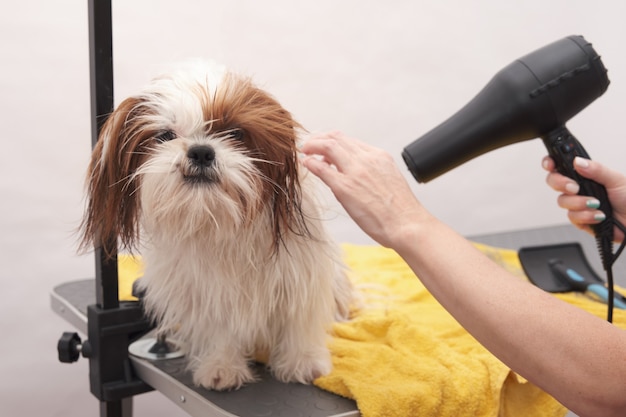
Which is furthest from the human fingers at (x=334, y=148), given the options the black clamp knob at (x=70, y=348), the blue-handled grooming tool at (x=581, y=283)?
the blue-handled grooming tool at (x=581, y=283)

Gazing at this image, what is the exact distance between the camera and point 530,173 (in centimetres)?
328

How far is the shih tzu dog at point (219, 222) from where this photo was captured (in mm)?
1019

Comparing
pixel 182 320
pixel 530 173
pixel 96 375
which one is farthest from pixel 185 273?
pixel 530 173

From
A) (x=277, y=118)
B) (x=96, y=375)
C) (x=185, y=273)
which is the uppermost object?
(x=277, y=118)

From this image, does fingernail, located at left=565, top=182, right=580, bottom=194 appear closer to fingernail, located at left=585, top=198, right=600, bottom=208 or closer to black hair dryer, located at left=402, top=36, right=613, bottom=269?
fingernail, located at left=585, top=198, right=600, bottom=208

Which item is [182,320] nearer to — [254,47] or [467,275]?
[467,275]

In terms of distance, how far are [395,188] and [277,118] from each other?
23 centimetres

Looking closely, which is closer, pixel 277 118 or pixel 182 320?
pixel 277 118

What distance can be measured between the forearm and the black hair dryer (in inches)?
9.5

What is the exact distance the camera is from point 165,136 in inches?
41.4

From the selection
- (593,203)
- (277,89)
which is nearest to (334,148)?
(593,203)

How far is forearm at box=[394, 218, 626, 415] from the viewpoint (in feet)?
2.72

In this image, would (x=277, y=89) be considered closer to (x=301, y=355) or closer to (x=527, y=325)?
(x=301, y=355)

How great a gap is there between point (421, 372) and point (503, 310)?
13.1 inches
